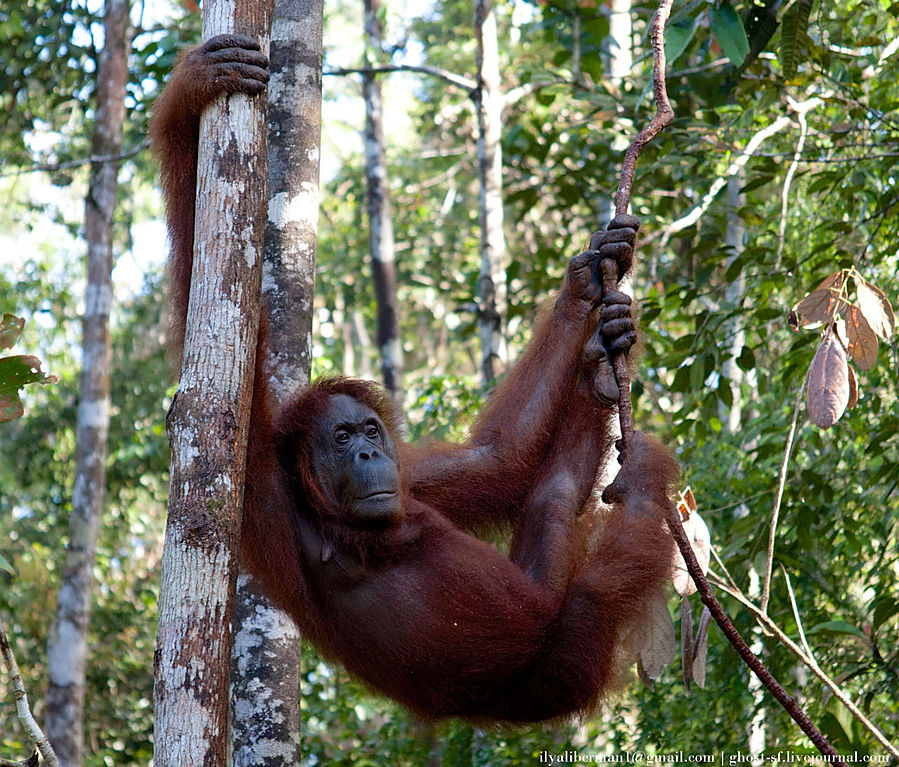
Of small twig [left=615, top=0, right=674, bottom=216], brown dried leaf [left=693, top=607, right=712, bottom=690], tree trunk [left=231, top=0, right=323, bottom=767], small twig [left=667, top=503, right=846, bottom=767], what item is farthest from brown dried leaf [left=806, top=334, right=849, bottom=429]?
tree trunk [left=231, top=0, right=323, bottom=767]

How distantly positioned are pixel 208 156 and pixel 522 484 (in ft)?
6.07

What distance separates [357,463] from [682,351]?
1.82m

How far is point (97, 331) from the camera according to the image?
25.5 feet

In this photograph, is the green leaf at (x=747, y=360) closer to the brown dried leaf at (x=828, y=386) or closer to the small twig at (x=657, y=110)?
the brown dried leaf at (x=828, y=386)

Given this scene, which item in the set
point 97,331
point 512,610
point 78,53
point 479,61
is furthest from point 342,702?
point 78,53

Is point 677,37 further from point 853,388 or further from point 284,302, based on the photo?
point 284,302

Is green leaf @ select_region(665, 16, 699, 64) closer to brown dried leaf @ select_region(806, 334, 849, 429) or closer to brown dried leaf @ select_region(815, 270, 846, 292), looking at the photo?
brown dried leaf @ select_region(815, 270, 846, 292)

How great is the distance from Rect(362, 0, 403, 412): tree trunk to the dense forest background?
572 millimetres

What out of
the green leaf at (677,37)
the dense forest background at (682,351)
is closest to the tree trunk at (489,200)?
the dense forest background at (682,351)

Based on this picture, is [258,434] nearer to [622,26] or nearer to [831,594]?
[831,594]

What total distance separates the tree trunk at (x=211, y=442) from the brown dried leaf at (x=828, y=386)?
1.39 m

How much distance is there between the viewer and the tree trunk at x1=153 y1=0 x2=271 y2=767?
2.10 m

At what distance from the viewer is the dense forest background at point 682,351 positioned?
4035mm

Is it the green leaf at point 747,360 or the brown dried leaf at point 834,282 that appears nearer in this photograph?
the brown dried leaf at point 834,282
